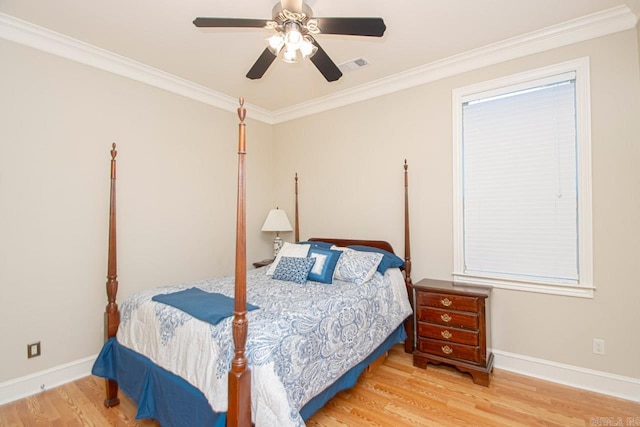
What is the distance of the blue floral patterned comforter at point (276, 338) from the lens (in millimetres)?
1488

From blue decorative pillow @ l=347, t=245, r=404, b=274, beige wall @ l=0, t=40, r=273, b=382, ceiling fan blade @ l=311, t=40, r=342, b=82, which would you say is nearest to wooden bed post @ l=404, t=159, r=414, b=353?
blue decorative pillow @ l=347, t=245, r=404, b=274

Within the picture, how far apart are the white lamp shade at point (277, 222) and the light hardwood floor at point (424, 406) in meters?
2.00

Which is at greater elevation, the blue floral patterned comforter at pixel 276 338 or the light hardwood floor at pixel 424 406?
the blue floral patterned comforter at pixel 276 338

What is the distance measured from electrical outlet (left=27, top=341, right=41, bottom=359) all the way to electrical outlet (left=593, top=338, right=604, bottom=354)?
4320mm

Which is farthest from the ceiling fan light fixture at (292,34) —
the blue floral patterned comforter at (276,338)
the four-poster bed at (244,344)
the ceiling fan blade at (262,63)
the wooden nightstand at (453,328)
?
the wooden nightstand at (453,328)

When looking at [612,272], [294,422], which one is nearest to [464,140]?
[612,272]

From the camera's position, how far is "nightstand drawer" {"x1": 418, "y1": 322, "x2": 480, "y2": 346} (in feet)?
8.21

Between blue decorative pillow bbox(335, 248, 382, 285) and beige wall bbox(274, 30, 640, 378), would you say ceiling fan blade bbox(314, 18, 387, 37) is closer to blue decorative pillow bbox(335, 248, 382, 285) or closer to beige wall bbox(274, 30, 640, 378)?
beige wall bbox(274, 30, 640, 378)

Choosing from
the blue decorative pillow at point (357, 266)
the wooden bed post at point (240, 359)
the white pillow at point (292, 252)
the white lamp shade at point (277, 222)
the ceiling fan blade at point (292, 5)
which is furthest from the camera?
the white lamp shade at point (277, 222)

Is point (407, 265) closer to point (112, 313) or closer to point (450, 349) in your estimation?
point (450, 349)

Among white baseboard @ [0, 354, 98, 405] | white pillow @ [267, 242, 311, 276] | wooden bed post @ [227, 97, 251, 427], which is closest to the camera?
wooden bed post @ [227, 97, 251, 427]

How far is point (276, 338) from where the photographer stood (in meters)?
1.60

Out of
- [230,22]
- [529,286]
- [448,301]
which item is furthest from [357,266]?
[230,22]

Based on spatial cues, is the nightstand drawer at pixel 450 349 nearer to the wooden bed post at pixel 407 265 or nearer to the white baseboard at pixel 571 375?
the wooden bed post at pixel 407 265
